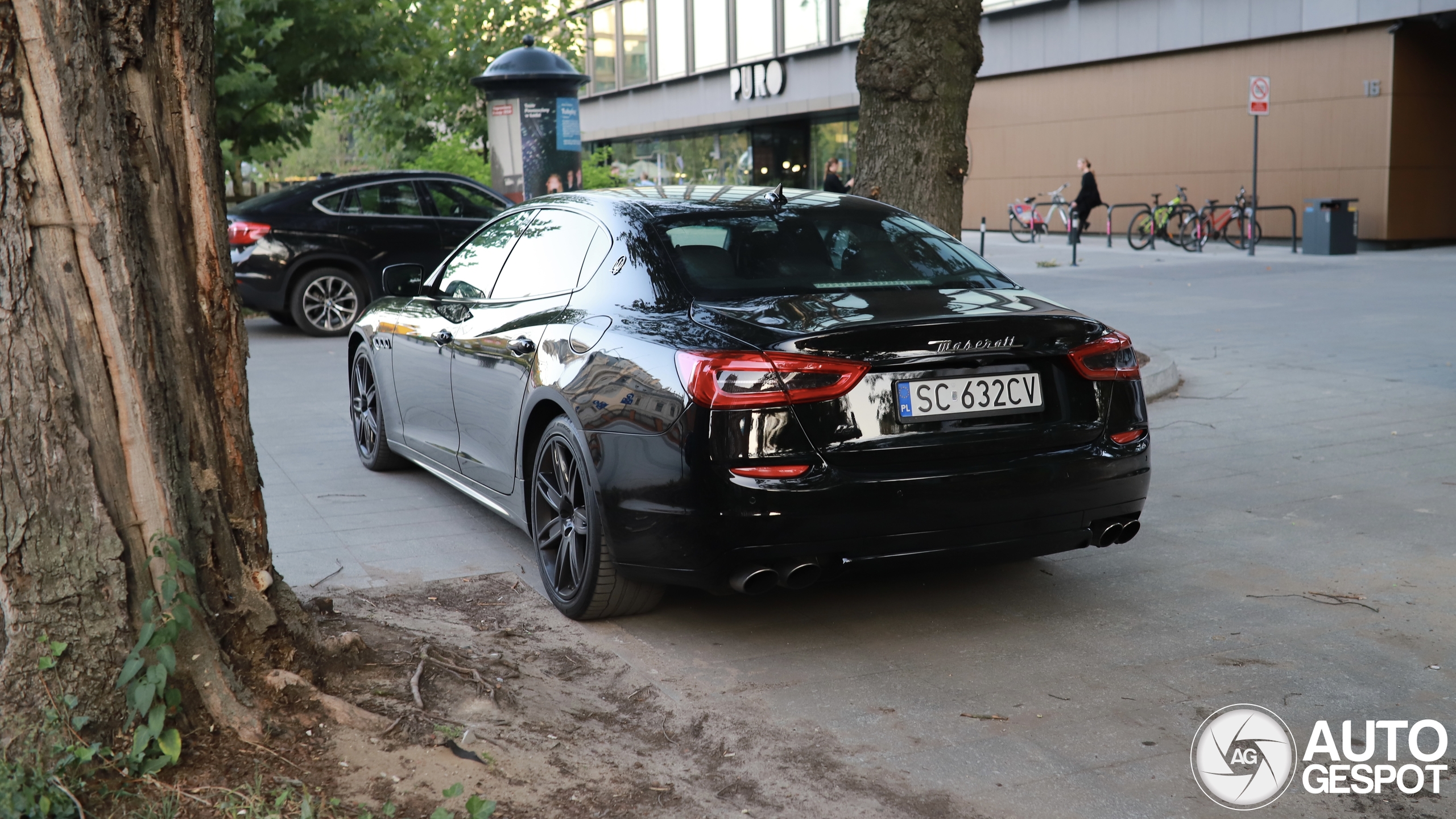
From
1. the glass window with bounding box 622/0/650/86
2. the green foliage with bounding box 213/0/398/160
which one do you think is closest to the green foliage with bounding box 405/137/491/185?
the green foliage with bounding box 213/0/398/160

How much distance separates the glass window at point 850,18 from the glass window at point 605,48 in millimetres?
13450

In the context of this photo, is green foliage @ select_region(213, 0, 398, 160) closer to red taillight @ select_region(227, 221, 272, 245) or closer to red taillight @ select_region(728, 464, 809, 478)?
red taillight @ select_region(227, 221, 272, 245)

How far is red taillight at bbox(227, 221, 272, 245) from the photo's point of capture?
13227 millimetres

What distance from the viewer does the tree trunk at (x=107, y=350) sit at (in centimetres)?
295

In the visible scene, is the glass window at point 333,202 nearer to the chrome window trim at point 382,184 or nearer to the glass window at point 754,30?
the chrome window trim at point 382,184

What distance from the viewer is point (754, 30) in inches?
1629

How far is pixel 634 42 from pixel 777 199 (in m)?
44.6

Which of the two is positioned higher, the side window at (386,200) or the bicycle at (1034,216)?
the side window at (386,200)

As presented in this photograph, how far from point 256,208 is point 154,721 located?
11325 mm

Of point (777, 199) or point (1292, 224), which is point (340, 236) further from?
point (1292, 224)

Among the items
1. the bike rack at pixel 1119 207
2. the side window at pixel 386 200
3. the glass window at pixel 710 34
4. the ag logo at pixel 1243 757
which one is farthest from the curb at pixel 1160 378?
the glass window at pixel 710 34

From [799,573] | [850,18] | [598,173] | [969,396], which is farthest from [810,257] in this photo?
[850,18]

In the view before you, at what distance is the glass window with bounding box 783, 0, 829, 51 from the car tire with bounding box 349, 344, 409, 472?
3261 centimetres

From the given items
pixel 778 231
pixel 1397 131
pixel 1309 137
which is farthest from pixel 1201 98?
pixel 778 231
